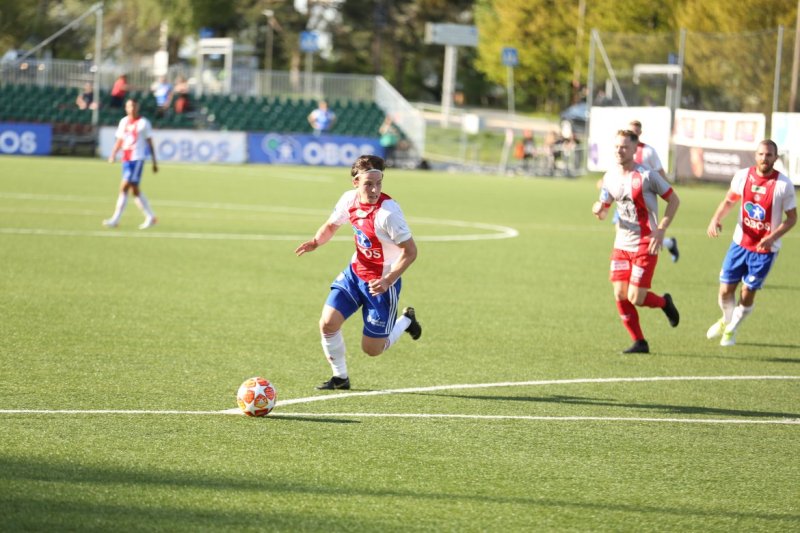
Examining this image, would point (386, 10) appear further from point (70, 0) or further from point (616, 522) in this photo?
point (616, 522)

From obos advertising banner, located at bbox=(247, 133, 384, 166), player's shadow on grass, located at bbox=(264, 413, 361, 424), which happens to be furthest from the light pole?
player's shadow on grass, located at bbox=(264, 413, 361, 424)

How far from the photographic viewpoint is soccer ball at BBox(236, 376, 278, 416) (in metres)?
7.67

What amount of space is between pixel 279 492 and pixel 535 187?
1258 inches

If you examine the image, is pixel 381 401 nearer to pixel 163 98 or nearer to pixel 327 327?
pixel 327 327

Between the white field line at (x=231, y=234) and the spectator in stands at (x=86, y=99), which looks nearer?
the white field line at (x=231, y=234)

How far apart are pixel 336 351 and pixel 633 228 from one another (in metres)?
3.87

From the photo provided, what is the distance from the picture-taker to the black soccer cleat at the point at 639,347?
36.7ft

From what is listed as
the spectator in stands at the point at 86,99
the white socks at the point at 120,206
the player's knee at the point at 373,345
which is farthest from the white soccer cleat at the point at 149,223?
the spectator in stands at the point at 86,99

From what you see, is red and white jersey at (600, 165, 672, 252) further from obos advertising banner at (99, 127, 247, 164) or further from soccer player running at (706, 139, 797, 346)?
obos advertising banner at (99, 127, 247, 164)

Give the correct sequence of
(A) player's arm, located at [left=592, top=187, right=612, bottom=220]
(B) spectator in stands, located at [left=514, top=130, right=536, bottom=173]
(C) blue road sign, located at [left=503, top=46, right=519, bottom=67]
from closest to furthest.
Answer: (A) player's arm, located at [left=592, top=187, right=612, bottom=220] → (B) spectator in stands, located at [left=514, top=130, right=536, bottom=173] → (C) blue road sign, located at [left=503, top=46, right=519, bottom=67]

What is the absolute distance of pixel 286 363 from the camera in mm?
9812

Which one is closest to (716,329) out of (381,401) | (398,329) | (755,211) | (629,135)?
(755,211)

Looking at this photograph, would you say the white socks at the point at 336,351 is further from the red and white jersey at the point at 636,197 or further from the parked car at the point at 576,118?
the parked car at the point at 576,118

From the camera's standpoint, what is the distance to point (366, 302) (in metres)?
8.74
